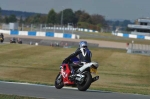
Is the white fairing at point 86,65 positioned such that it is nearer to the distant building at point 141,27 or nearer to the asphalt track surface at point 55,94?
the asphalt track surface at point 55,94

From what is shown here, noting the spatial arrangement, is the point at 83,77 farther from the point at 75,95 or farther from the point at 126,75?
the point at 126,75

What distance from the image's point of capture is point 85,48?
1436 cm

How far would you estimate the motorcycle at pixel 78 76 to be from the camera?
13875 mm

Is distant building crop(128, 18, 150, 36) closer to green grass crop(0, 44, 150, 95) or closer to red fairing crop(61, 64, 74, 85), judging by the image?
green grass crop(0, 44, 150, 95)

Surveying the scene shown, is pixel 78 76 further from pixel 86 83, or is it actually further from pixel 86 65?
pixel 86 65

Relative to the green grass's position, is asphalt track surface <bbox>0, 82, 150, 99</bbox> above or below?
above

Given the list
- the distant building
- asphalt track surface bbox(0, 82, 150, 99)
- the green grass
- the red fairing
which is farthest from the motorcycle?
the distant building

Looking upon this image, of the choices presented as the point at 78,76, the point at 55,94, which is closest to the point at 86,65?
the point at 78,76

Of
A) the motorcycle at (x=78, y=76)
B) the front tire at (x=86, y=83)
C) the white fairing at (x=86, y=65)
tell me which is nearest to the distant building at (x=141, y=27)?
the motorcycle at (x=78, y=76)

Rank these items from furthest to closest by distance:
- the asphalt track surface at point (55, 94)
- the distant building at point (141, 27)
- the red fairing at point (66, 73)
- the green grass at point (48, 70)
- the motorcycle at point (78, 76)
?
the distant building at point (141, 27) < the green grass at point (48, 70) < the red fairing at point (66, 73) < the motorcycle at point (78, 76) < the asphalt track surface at point (55, 94)

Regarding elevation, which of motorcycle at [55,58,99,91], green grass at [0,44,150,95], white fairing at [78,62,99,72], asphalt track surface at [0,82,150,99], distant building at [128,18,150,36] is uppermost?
white fairing at [78,62,99,72]

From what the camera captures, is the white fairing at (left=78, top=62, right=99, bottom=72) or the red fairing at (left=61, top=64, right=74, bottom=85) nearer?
the white fairing at (left=78, top=62, right=99, bottom=72)

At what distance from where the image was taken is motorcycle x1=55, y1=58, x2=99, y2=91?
13.9 metres

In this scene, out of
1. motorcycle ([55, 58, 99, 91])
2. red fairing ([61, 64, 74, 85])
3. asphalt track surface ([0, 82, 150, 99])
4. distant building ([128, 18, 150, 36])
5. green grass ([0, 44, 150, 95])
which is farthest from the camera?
distant building ([128, 18, 150, 36])
